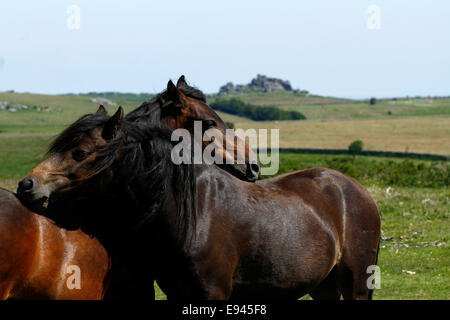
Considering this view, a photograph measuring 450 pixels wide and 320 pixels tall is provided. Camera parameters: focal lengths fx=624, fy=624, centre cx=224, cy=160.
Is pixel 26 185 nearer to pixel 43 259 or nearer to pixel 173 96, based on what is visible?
pixel 43 259

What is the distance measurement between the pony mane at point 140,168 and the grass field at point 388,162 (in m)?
0.93

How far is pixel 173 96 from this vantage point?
590cm

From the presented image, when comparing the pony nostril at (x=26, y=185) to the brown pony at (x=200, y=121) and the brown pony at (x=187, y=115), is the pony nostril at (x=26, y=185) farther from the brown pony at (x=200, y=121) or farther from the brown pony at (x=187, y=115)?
the brown pony at (x=200, y=121)

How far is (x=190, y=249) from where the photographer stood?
16.0ft

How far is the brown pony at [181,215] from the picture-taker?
186 inches

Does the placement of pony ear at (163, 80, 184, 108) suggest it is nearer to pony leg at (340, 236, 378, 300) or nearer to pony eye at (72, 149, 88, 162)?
pony eye at (72, 149, 88, 162)

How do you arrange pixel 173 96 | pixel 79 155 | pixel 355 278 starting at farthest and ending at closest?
pixel 355 278
pixel 173 96
pixel 79 155

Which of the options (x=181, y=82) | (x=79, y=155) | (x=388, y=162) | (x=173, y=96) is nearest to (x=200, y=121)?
(x=173, y=96)

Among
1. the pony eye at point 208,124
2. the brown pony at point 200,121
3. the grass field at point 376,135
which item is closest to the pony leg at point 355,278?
the brown pony at point 200,121

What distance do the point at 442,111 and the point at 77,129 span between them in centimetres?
12529

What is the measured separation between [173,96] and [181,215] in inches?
56.3

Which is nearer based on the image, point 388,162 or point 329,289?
point 329,289
